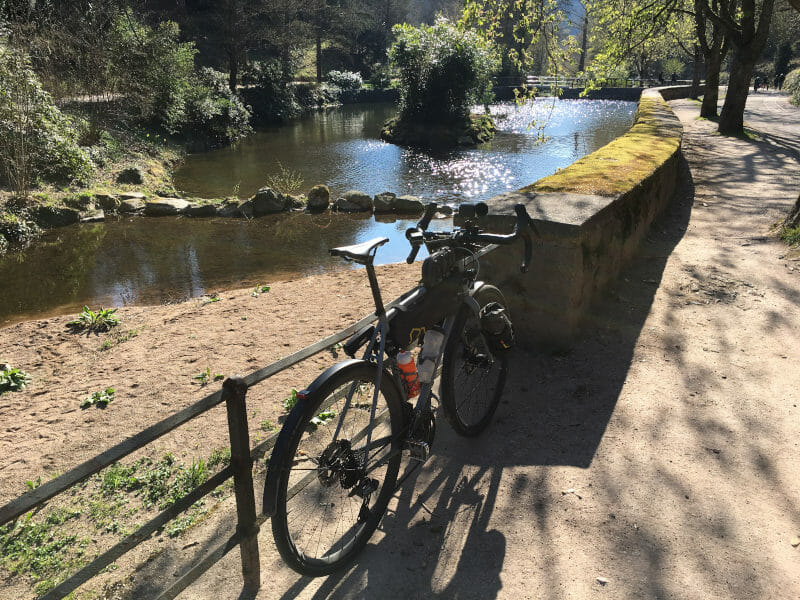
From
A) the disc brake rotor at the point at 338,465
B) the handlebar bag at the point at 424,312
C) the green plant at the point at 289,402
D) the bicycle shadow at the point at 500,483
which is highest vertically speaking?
the handlebar bag at the point at 424,312

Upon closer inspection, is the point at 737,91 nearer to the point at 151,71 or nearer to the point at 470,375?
the point at 470,375

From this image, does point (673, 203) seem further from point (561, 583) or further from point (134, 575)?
point (134, 575)

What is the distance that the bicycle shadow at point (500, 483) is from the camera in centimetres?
257

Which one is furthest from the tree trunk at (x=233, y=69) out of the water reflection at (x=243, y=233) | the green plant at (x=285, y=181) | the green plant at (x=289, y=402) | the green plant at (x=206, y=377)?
the green plant at (x=289, y=402)

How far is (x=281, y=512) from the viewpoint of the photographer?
2.26 m

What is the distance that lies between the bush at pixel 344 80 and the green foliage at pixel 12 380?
42880 mm

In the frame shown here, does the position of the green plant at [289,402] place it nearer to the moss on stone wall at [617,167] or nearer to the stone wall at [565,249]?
the stone wall at [565,249]

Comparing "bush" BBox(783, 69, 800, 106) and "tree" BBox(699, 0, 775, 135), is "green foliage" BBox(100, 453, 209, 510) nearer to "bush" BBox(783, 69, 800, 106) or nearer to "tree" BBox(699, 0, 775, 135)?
"tree" BBox(699, 0, 775, 135)

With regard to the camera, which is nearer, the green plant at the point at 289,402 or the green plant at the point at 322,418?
the green plant at the point at 322,418

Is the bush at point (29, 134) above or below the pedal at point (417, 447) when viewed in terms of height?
above

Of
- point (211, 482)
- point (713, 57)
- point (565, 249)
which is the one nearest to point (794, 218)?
point (565, 249)

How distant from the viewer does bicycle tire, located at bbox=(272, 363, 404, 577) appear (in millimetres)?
2295

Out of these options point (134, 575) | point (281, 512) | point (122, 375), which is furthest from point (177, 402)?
point (281, 512)

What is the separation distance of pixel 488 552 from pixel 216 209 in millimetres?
12929
